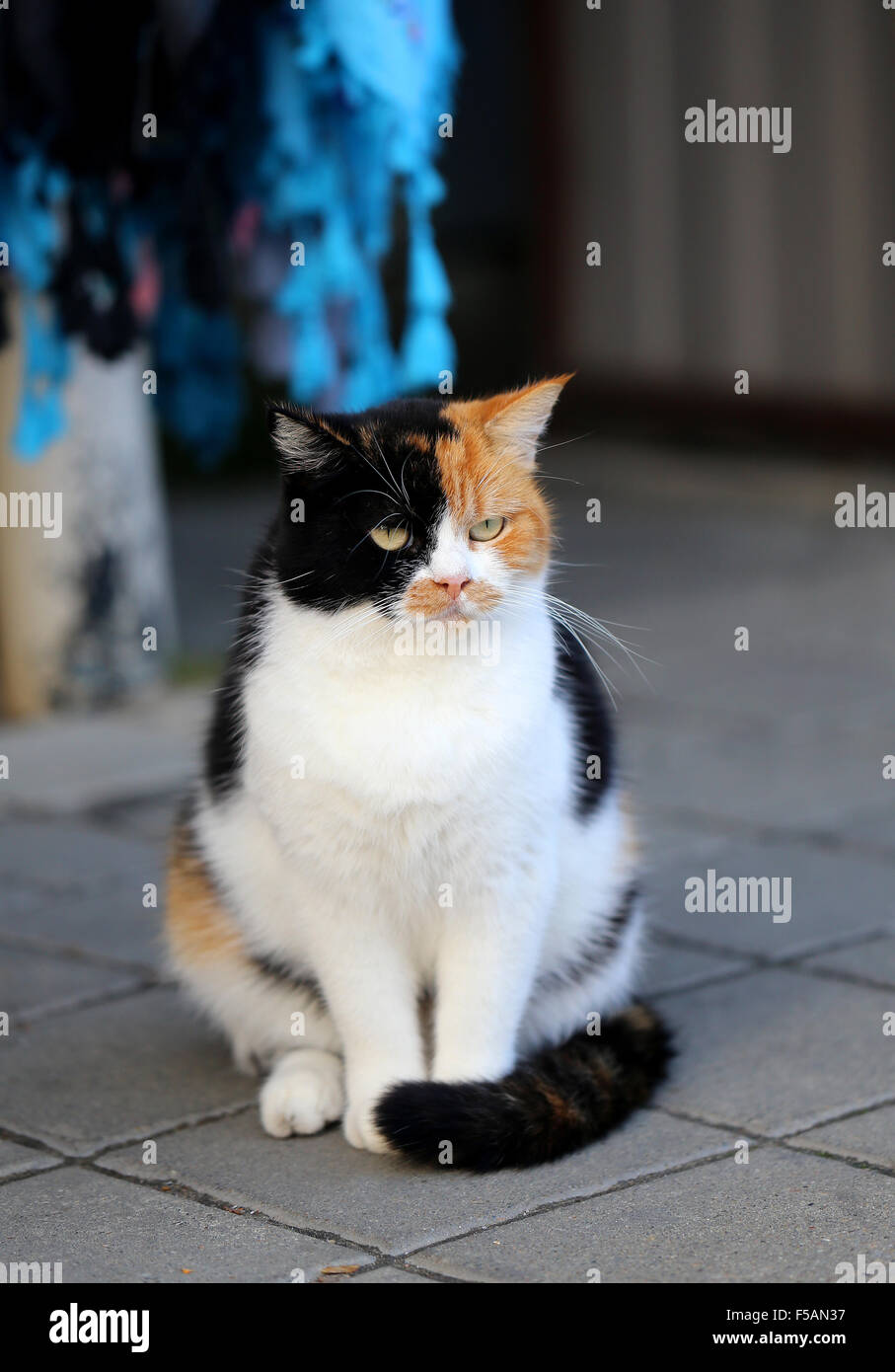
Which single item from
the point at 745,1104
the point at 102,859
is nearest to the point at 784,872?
the point at 745,1104

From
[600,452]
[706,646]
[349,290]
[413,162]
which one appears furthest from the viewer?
[600,452]

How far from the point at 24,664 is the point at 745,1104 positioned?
3313mm

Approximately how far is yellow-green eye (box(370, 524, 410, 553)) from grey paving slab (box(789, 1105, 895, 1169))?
3.83ft

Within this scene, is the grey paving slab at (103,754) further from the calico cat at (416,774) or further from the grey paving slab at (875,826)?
A: the calico cat at (416,774)

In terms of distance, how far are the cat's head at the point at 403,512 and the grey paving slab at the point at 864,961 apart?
1.30m

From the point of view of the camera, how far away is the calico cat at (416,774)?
266 centimetres

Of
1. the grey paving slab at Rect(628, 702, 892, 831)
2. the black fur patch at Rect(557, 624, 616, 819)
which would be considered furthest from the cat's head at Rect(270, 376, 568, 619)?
the grey paving slab at Rect(628, 702, 892, 831)

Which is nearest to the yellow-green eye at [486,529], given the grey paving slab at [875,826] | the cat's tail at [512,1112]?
the cat's tail at [512,1112]

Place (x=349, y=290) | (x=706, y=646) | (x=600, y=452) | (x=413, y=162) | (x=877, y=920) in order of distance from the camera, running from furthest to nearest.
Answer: (x=600, y=452)
(x=706, y=646)
(x=349, y=290)
(x=413, y=162)
(x=877, y=920)

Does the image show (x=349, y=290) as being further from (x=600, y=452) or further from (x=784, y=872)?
(x=600, y=452)

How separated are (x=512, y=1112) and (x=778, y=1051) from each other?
71 cm

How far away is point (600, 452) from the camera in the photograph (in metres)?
9.88

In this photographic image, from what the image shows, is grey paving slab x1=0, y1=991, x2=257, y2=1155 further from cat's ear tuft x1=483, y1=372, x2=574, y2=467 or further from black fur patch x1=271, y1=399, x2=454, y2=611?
cat's ear tuft x1=483, y1=372, x2=574, y2=467

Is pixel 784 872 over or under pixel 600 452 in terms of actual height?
under
